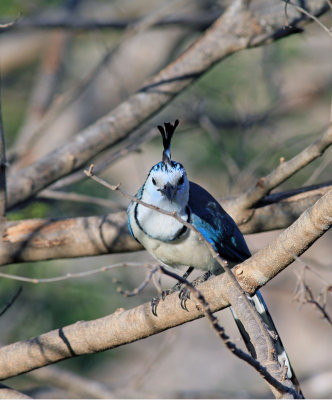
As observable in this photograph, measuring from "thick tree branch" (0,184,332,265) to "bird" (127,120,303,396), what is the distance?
320mm

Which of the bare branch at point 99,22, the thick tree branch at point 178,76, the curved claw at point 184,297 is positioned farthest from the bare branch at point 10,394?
the bare branch at point 99,22

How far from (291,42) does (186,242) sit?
4.13 metres

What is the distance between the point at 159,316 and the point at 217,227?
0.77 metres

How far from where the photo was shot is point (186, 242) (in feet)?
10.3

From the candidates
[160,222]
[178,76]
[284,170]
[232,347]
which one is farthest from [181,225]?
[178,76]

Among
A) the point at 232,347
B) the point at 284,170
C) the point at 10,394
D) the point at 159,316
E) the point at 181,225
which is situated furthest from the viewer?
the point at 284,170

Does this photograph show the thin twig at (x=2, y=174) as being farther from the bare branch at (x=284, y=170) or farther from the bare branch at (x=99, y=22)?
the bare branch at (x=99, y=22)

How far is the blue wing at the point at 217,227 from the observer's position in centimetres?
328

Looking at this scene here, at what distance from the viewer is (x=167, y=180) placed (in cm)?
310

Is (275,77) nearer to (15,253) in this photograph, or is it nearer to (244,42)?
(244,42)

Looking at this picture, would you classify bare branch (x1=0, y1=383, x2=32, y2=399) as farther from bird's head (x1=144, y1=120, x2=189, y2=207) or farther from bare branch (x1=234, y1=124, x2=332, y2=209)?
bare branch (x1=234, y1=124, x2=332, y2=209)

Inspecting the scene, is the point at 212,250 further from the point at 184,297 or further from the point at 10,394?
the point at 10,394

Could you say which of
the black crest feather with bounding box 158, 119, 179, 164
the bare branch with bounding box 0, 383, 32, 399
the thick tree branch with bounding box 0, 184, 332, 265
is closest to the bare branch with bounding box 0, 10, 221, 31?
the thick tree branch with bounding box 0, 184, 332, 265

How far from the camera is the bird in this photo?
309cm
